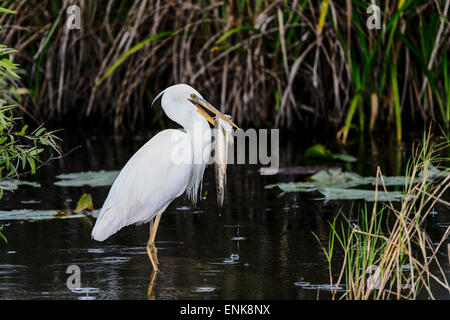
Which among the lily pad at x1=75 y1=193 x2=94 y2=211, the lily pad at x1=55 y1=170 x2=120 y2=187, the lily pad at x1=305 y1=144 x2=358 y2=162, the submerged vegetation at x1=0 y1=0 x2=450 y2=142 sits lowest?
the lily pad at x1=75 y1=193 x2=94 y2=211

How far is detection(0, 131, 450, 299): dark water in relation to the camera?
427 centimetres

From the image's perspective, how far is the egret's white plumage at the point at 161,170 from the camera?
16.4 feet

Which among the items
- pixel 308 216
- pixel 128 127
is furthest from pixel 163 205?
pixel 128 127

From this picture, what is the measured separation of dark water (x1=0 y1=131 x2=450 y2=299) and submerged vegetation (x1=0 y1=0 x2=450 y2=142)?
6.60 ft

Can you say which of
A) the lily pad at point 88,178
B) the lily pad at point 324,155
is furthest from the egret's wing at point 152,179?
the lily pad at point 324,155

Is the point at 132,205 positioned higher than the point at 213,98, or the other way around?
the point at 213,98


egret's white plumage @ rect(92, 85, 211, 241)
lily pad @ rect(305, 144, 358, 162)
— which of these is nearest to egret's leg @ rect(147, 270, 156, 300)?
egret's white plumage @ rect(92, 85, 211, 241)

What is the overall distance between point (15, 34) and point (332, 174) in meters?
5.51

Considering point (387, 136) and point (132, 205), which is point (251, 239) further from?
point (387, 136)

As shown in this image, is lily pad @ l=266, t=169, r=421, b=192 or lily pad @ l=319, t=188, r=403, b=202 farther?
lily pad @ l=266, t=169, r=421, b=192

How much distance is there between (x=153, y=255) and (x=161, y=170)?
55cm

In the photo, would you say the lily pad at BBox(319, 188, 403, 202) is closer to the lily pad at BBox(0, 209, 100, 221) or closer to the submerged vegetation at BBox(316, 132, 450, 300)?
the submerged vegetation at BBox(316, 132, 450, 300)

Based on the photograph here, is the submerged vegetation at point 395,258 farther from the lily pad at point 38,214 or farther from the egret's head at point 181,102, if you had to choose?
the lily pad at point 38,214
